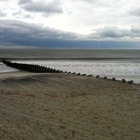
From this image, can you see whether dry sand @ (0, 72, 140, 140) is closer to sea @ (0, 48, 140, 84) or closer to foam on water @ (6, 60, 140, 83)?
sea @ (0, 48, 140, 84)

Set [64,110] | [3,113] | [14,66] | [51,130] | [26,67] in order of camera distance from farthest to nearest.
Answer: [14,66] → [26,67] → [64,110] → [3,113] → [51,130]

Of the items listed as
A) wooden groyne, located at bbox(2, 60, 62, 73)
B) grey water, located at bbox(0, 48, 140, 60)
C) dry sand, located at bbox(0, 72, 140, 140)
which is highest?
grey water, located at bbox(0, 48, 140, 60)

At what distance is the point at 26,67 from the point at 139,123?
27.9 metres

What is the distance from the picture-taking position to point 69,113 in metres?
9.17

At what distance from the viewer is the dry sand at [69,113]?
23.0 feet

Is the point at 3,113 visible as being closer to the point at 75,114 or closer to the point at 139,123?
the point at 75,114

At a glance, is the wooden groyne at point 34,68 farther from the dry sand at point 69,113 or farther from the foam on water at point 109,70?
the dry sand at point 69,113

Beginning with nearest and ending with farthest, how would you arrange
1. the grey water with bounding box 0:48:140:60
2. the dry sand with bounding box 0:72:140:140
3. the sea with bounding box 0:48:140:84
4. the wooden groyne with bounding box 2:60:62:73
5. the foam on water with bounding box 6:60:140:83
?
the dry sand with bounding box 0:72:140:140 → the foam on water with bounding box 6:60:140:83 → the sea with bounding box 0:48:140:84 → the wooden groyne with bounding box 2:60:62:73 → the grey water with bounding box 0:48:140:60

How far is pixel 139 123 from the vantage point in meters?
8.12

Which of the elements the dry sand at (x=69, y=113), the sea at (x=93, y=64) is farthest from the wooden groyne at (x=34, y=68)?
the dry sand at (x=69, y=113)

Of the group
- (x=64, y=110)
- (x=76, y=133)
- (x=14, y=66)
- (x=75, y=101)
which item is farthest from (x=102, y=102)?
(x=14, y=66)

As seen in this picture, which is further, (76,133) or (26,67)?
(26,67)

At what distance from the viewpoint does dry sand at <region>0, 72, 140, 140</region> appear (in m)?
7.00

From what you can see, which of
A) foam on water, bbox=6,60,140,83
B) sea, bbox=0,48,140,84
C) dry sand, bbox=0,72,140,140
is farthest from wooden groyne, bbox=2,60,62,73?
dry sand, bbox=0,72,140,140
